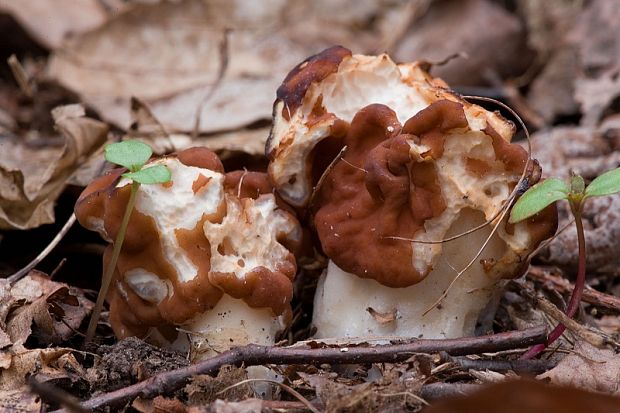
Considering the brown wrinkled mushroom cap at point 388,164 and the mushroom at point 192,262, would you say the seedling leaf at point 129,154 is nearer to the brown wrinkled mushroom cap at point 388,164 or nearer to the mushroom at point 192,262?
the mushroom at point 192,262

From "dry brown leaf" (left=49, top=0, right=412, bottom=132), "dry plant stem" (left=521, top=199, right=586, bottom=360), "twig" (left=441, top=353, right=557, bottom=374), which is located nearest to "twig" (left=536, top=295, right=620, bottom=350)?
"dry plant stem" (left=521, top=199, right=586, bottom=360)

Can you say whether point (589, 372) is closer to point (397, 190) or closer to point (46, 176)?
point (397, 190)

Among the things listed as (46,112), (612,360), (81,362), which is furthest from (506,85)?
(81,362)

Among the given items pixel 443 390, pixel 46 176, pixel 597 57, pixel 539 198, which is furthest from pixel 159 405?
pixel 597 57

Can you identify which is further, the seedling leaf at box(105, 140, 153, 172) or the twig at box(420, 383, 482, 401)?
the seedling leaf at box(105, 140, 153, 172)

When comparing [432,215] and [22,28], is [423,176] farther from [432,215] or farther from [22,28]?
[22,28]

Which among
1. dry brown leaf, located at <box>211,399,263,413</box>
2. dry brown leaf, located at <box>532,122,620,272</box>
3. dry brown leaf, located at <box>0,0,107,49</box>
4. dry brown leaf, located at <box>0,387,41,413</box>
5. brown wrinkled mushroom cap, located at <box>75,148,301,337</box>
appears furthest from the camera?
dry brown leaf, located at <box>0,0,107,49</box>

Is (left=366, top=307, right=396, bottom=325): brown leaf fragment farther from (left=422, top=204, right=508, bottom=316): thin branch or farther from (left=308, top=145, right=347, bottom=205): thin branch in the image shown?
(left=308, top=145, right=347, bottom=205): thin branch
